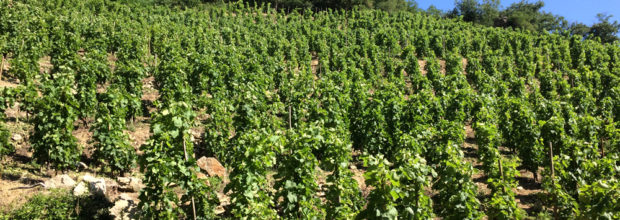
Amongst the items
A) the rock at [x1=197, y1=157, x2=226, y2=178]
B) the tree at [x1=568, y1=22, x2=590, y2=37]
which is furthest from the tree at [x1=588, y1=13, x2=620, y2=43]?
the rock at [x1=197, y1=157, x2=226, y2=178]

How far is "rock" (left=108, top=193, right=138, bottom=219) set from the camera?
27.9ft

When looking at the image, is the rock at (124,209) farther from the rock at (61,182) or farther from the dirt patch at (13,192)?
the dirt patch at (13,192)

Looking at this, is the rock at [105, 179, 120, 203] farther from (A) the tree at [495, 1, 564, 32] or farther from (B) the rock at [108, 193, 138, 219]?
(A) the tree at [495, 1, 564, 32]

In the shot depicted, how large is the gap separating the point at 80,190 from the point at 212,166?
3.79m

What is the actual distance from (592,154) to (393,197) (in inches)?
354

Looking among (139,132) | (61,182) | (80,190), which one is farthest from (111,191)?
(139,132)

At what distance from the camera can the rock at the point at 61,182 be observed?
9430 millimetres

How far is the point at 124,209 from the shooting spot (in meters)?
8.68

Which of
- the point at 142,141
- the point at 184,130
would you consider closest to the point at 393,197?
the point at 184,130

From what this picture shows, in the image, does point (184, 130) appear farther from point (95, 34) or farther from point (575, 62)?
point (575, 62)

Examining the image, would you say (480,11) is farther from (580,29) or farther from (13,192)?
(13,192)

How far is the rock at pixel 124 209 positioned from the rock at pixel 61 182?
1733mm

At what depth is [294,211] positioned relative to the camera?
8.23 m

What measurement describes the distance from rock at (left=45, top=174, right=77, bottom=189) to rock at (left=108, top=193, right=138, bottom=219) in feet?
5.69
